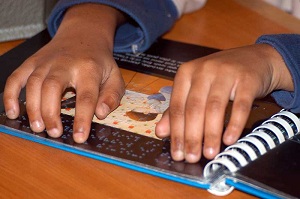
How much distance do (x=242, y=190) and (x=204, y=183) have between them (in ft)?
0.13

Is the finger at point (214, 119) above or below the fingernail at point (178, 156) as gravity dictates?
above

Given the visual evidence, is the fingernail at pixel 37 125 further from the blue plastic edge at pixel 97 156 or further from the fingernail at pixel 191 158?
the fingernail at pixel 191 158

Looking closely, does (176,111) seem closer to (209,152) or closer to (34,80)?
(209,152)

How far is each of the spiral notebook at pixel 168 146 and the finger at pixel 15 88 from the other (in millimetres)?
11

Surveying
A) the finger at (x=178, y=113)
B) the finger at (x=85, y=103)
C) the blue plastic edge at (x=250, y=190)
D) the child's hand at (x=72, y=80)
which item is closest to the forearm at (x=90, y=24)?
the child's hand at (x=72, y=80)

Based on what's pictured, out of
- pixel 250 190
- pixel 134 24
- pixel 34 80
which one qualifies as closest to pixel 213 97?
pixel 250 190

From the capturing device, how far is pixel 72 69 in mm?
798

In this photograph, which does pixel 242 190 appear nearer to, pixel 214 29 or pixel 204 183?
pixel 204 183

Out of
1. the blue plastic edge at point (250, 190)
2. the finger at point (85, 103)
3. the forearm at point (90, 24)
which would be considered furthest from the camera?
the forearm at point (90, 24)

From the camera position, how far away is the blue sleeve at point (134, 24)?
38.4 inches

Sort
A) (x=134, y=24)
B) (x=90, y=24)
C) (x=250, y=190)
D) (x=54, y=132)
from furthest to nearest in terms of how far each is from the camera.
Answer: (x=134, y=24) → (x=90, y=24) → (x=54, y=132) → (x=250, y=190)

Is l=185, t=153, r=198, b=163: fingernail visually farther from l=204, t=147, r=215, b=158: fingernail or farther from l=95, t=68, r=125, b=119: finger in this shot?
l=95, t=68, r=125, b=119: finger

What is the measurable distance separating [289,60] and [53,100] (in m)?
0.30

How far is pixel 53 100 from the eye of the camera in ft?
2.43
